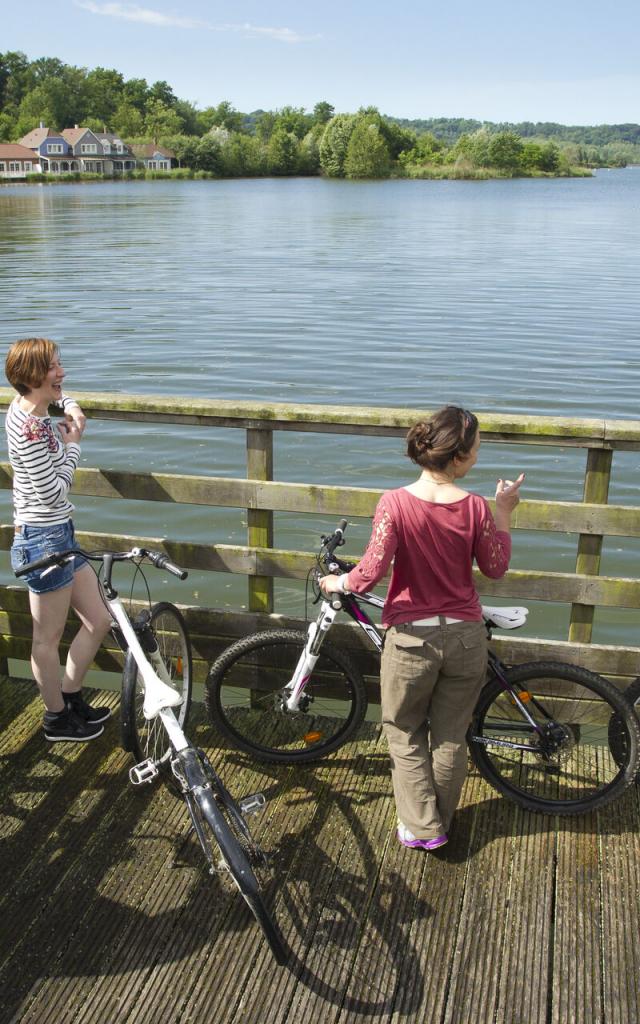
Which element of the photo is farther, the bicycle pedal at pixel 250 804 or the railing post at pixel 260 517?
the railing post at pixel 260 517

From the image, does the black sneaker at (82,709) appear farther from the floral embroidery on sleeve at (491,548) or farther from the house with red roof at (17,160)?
the house with red roof at (17,160)

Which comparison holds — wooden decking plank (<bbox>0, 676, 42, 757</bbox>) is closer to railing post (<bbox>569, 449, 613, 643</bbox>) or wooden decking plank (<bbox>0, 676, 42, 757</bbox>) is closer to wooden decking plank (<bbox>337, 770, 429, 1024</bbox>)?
wooden decking plank (<bbox>337, 770, 429, 1024</bbox>)

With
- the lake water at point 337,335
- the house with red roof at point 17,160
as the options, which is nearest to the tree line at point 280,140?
the house with red roof at point 17,160

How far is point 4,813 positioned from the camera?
3930 millimetres

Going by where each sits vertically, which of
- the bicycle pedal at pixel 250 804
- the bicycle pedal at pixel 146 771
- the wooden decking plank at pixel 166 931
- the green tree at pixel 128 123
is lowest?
the wooden decking plank at pixel 166 931

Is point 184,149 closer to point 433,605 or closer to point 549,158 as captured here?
point 549,158

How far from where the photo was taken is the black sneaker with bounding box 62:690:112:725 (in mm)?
4461

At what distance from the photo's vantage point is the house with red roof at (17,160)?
14362cm

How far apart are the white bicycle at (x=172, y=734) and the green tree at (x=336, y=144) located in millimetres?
156872

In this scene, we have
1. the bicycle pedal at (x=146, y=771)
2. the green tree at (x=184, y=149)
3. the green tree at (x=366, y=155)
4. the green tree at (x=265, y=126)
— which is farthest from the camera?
the green tree at (x=265, y=126)

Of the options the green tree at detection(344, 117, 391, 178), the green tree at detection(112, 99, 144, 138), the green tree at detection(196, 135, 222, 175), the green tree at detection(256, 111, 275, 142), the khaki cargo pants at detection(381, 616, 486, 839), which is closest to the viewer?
the khaki cargo pants at detection(381, 616, 486, 839)

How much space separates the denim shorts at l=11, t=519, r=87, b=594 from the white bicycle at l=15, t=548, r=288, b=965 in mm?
117

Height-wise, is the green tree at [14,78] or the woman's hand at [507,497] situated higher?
the green tree at [14,78]

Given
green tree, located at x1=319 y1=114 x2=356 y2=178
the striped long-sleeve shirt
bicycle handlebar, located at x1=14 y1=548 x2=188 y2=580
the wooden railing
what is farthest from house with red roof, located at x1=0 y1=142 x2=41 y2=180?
bicycle handlebar, located at x1=14 y1=548 x2=188 y2=580
